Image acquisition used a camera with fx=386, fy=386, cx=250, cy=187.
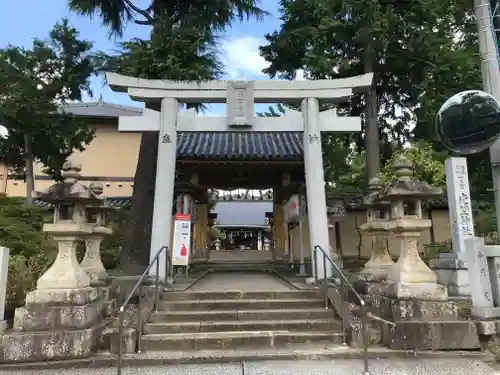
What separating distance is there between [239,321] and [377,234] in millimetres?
3232

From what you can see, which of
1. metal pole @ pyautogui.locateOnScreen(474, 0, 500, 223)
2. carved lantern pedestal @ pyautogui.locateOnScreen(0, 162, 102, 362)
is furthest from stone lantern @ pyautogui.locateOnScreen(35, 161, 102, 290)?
metal pole @ pyautogui.locateOnScreen(474, 0, 500, 223)

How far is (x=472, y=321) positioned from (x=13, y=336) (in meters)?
6.20

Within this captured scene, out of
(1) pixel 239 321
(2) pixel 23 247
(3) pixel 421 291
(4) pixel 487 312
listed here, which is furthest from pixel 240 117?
(2) pixel 23 247

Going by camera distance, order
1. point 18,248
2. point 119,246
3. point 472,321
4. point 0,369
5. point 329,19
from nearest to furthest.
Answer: point 0,369 → point 472,321 → point 18,248 → point 329,19 → point 119,246

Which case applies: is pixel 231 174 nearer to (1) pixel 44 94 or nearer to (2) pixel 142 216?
(2) pixel 142 216

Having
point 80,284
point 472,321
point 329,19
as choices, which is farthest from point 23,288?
point 329,19

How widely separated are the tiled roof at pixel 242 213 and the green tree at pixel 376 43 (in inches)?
504

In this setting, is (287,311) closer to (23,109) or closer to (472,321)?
(472,321)

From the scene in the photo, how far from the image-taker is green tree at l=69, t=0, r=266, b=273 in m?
9.02

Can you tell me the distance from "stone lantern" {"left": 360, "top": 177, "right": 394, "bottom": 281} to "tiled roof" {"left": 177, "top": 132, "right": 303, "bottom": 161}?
187 inches

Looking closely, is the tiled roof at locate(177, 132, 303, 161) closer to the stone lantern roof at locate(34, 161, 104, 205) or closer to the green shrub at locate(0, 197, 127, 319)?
the green shrub at locate(0, 197, 127, 319)

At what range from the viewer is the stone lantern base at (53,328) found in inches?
198

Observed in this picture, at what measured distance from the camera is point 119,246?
11883mm

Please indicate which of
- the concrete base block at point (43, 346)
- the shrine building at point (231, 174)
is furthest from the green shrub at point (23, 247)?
the shrine building at point (231, 174)
